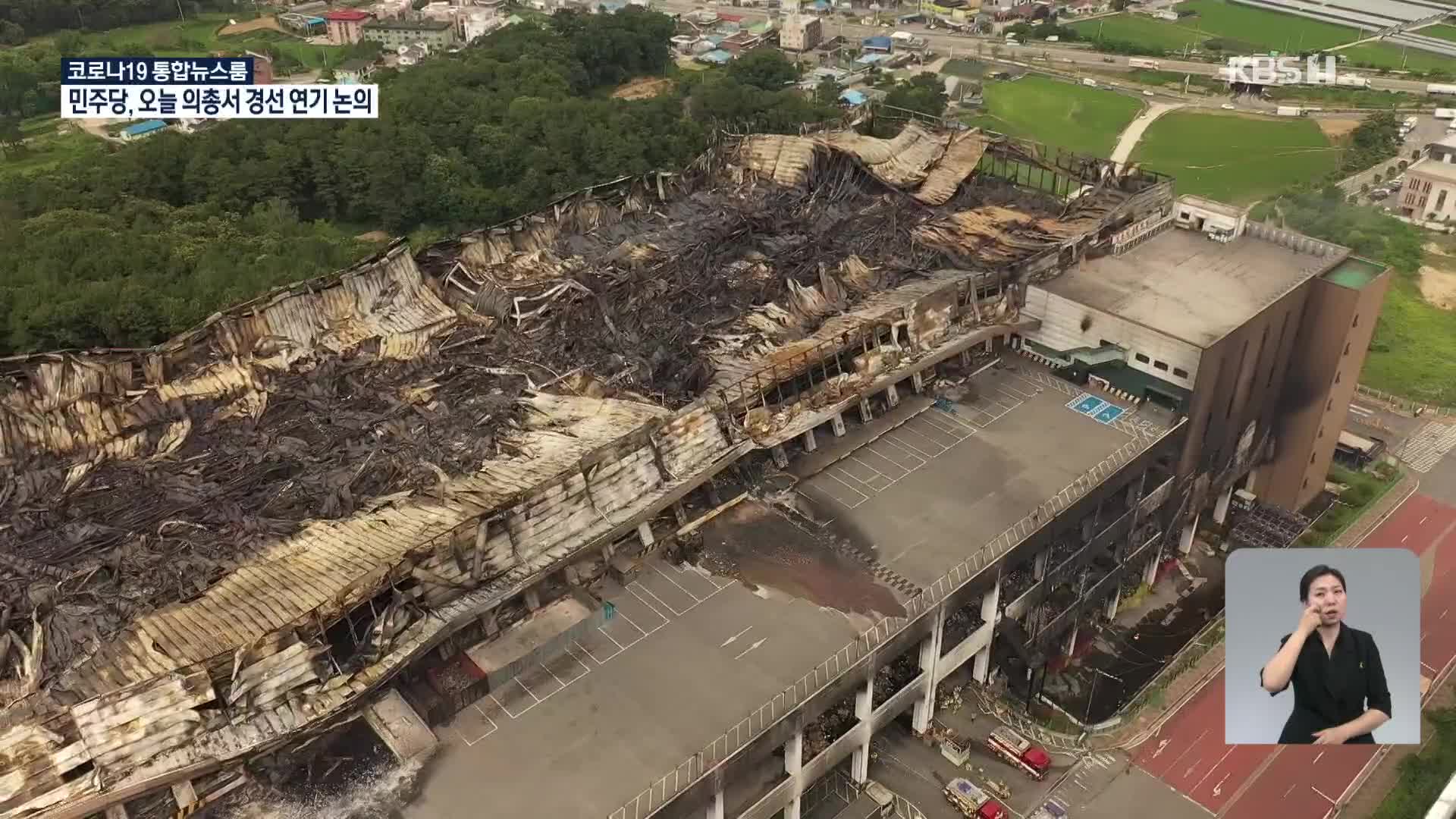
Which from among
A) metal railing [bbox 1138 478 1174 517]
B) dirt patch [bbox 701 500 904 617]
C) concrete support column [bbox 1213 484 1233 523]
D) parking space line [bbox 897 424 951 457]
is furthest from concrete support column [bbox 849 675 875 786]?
concrete support column [bbox 1213 484 1233 523]

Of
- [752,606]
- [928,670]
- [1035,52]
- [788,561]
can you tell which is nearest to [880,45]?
[1035,52]

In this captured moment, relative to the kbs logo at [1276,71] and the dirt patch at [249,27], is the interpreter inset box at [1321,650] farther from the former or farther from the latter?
the dirt patch at [249,27]

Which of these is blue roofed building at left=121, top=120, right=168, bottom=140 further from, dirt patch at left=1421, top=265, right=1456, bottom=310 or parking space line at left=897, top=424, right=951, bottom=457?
dirt patch at left=1421, top=265, right=1456, bottom=310

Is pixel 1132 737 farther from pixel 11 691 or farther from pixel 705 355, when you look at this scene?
pixel 11 691

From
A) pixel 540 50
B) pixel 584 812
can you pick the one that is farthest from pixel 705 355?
pixel 540 50

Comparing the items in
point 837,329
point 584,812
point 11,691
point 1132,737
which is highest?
point 837,329

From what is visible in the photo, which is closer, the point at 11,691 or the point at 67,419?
the point at 11,691
